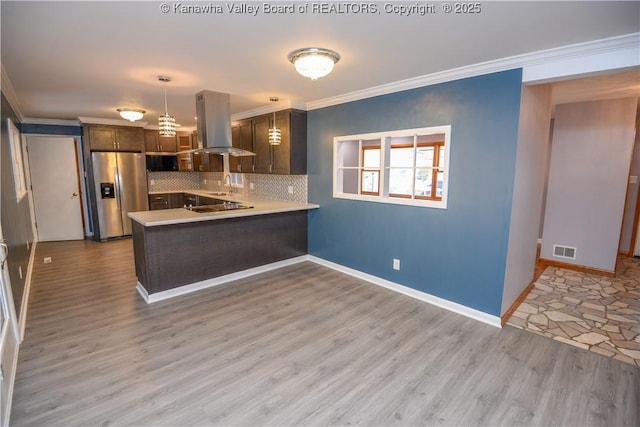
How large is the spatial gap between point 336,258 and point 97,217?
16.1 feet

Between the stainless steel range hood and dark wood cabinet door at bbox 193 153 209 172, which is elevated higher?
the stainless steel range hood

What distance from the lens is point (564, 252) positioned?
4582mm

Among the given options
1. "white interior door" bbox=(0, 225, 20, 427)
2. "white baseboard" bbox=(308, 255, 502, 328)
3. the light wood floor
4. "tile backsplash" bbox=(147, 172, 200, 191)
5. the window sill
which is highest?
"tile backsplash" bbox=(147, 172, 200, 191)

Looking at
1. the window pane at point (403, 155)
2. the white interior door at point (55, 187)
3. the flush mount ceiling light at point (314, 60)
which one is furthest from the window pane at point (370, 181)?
the white interior door at point (55, 187)

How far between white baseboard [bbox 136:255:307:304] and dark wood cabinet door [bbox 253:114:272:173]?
58.9 inches

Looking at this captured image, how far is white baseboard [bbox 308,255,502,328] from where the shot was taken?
3.01 metres

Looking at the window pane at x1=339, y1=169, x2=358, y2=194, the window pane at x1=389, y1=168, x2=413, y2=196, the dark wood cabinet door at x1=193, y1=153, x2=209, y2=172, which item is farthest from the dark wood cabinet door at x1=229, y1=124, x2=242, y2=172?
the window pane at x1=389, y1=168, x2=413, y2=196

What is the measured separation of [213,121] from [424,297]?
322 cm

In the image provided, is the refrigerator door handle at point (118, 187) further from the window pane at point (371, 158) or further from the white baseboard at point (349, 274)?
the window pane at point (371, 158)

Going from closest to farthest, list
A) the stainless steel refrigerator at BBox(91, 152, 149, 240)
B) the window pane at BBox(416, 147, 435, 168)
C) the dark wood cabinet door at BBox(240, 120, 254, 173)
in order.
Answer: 1. the dark wood cabinet door at BBox(240, 120, 254, 173)
2. the stainless steel refrigerator at BBox(91, 152, 149, 240)
3. the window pane at BBox(416, 147, 435, 168)

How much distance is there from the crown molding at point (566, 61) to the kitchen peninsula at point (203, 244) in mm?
2680

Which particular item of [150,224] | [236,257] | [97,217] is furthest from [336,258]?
[97,217]

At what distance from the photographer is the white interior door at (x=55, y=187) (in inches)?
231

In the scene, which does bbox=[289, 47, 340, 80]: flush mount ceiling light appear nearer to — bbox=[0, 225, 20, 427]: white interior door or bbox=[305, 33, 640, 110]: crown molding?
bbox=[305, 33, 640, 110]: crown molding
